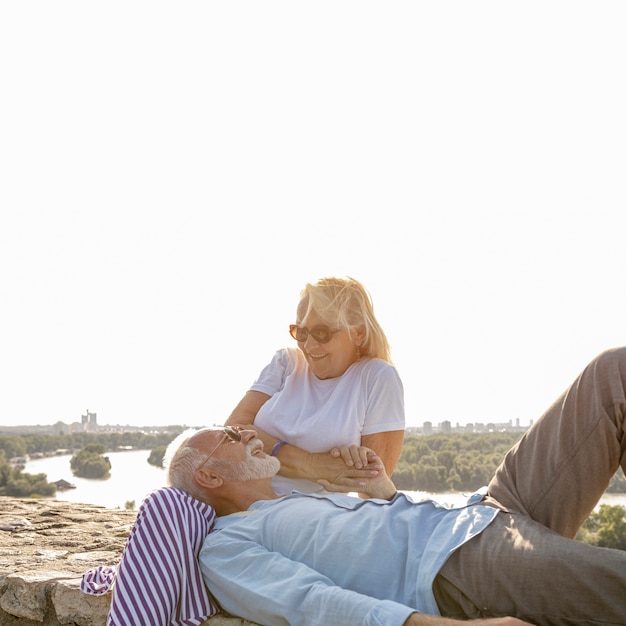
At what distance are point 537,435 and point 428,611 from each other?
2.21 ft

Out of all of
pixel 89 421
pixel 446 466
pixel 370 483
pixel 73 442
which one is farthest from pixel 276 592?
pixel 89 421

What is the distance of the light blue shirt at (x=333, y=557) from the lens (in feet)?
6.63

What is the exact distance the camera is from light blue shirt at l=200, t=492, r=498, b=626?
202 cm

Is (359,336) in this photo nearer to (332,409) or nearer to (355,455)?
(332,409)

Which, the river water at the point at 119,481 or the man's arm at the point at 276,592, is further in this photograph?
the river water at the point at 119,481

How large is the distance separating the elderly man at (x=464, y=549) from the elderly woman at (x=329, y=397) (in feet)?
1.49

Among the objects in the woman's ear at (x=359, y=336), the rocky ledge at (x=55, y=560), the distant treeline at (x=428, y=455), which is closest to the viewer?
the rocky ledge at (x=55, y=560)

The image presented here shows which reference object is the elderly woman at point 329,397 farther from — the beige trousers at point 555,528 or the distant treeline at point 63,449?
the distant treeline at point 63,449

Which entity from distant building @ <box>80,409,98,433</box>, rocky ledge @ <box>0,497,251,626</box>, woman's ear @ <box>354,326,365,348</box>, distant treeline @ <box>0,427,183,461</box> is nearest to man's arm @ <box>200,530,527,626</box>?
rocky ledge @ <box>0,497,251,626</box>

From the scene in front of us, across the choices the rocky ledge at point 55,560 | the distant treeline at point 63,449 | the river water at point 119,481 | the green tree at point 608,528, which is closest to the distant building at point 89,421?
the distant treeline at point 63,449

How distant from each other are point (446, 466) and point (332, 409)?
32.0 meters

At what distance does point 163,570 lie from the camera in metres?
2.24

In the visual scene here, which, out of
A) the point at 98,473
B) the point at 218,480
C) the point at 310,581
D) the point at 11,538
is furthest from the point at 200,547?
the point at 98,473

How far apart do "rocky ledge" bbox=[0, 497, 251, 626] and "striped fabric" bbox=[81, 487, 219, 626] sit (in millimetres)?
134
